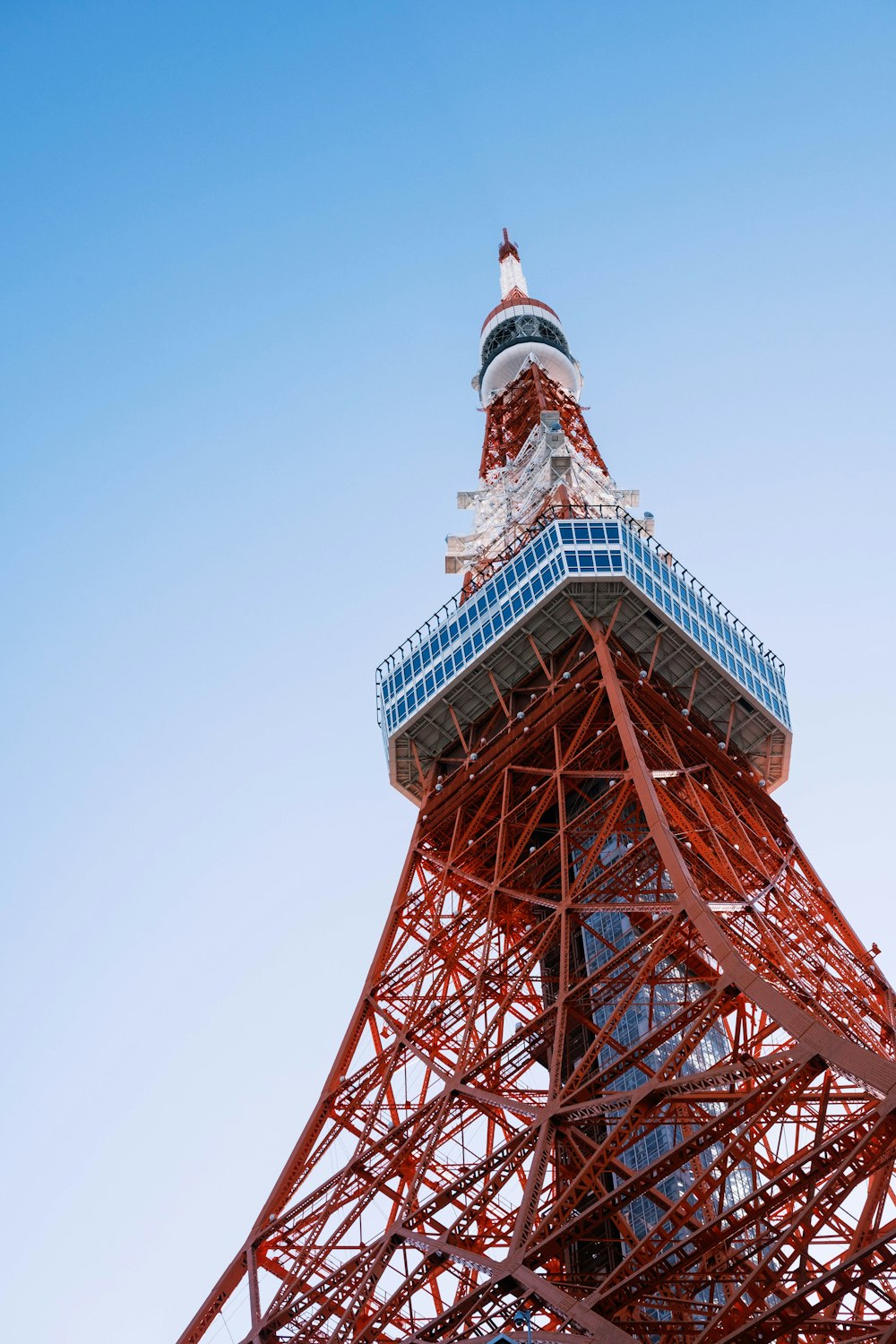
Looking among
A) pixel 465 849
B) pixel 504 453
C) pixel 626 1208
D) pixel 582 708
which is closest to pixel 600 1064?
pixel 626 1208

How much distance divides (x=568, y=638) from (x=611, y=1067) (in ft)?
48.1

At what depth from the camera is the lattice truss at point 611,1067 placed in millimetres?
18906

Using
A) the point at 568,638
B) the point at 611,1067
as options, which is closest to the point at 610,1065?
the point at 611,1067

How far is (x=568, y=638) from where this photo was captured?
3509cm

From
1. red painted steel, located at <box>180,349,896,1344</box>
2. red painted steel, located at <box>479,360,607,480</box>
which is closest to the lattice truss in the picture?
red painted steel, located at <box>180,349,896,1344</box>

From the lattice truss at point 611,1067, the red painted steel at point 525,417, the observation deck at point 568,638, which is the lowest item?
the lattice truss at point 611,1067

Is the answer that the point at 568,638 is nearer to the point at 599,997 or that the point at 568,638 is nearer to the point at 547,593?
the point at 547,593

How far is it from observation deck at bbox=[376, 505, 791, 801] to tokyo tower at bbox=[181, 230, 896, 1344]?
0.26ft

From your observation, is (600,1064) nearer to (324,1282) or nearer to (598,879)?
(598,879)

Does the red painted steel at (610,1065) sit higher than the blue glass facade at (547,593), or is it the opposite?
the blue glass facade at (547,593)

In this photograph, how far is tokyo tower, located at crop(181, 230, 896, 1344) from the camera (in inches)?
757

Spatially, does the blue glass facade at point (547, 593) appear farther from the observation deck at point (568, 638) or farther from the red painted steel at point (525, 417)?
the red painted steel at point (525, 417)

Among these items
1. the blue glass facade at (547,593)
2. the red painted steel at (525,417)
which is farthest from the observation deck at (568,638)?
the red painted steel at (525,417)

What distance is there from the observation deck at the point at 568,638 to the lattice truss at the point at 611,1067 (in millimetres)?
700
